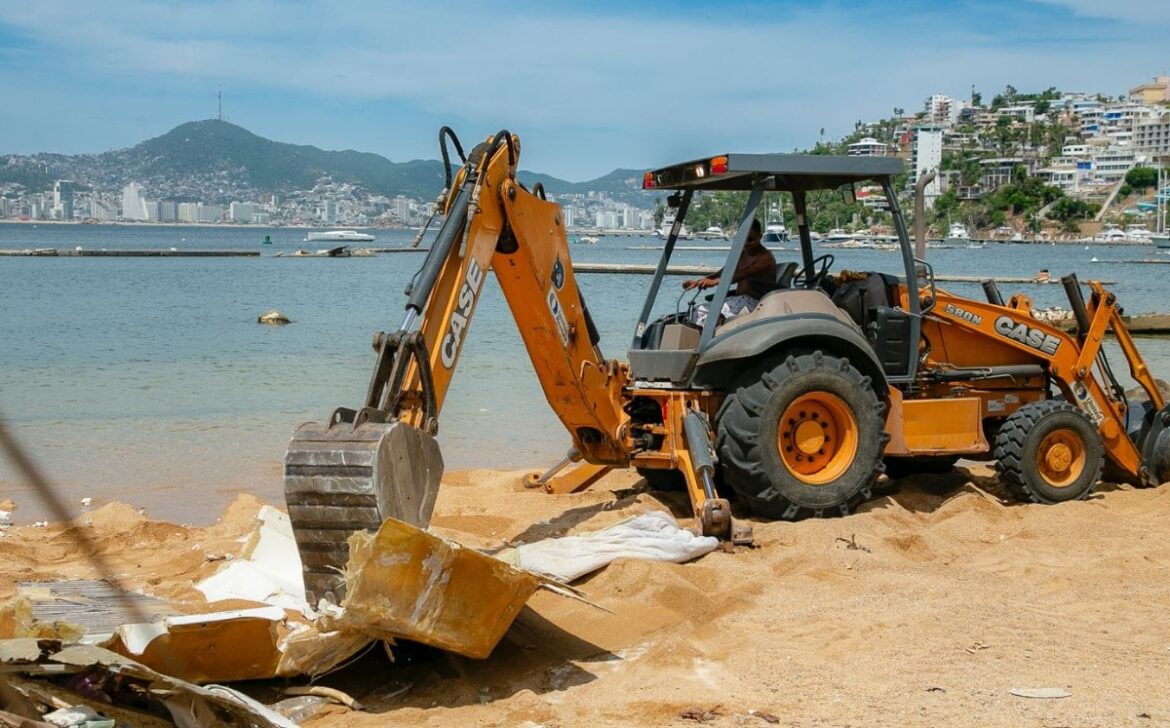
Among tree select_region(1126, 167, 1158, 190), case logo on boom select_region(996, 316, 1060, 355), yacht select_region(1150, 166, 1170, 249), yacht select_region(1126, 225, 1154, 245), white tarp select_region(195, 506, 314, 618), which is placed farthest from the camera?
tree select_region(1126, 167, 1158, 190)

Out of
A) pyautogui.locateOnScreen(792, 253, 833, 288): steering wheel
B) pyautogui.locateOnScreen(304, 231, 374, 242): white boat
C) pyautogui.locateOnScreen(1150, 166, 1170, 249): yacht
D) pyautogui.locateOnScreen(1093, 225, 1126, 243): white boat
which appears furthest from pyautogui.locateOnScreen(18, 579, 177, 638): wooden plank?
pyautogui.locateOnScreen(1093, 225, 1126, 243): white boat

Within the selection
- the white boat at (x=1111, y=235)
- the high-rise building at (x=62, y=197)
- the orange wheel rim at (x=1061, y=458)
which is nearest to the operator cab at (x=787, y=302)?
the orange wheel rim at (x=1061, y=458)

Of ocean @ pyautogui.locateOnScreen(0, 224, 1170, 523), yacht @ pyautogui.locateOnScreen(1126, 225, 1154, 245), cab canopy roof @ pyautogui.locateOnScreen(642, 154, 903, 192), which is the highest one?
yacht @ pyautogui.locateOnScreen(1126, 225, 1154, 245)

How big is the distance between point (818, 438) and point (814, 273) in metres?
1.60

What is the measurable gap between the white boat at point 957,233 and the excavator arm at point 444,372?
12458cm

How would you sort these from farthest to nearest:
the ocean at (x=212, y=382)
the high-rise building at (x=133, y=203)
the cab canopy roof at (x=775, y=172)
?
1. the high-rise building at (x=133, y=203)
2. the ocean at (x=212, y=382)
3. the cab canopy roof at (x=775, y=172)

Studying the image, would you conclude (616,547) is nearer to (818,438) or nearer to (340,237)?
(818,438)

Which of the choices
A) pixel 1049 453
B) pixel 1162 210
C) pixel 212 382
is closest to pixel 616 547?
pixel 1049 453

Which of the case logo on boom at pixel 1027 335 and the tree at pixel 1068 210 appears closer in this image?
the case logo on boom at pixel 1027 335

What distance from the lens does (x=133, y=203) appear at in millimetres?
187875

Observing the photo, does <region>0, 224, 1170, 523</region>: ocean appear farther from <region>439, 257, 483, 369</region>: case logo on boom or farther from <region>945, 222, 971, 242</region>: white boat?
<region>945, 222, 971, 242</region>: white boat

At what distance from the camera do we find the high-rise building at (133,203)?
183875mm

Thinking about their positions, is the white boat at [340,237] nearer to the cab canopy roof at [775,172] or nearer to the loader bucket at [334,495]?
the cab canopy roof at [775,172]

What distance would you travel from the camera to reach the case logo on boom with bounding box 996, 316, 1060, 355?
9031 mm
